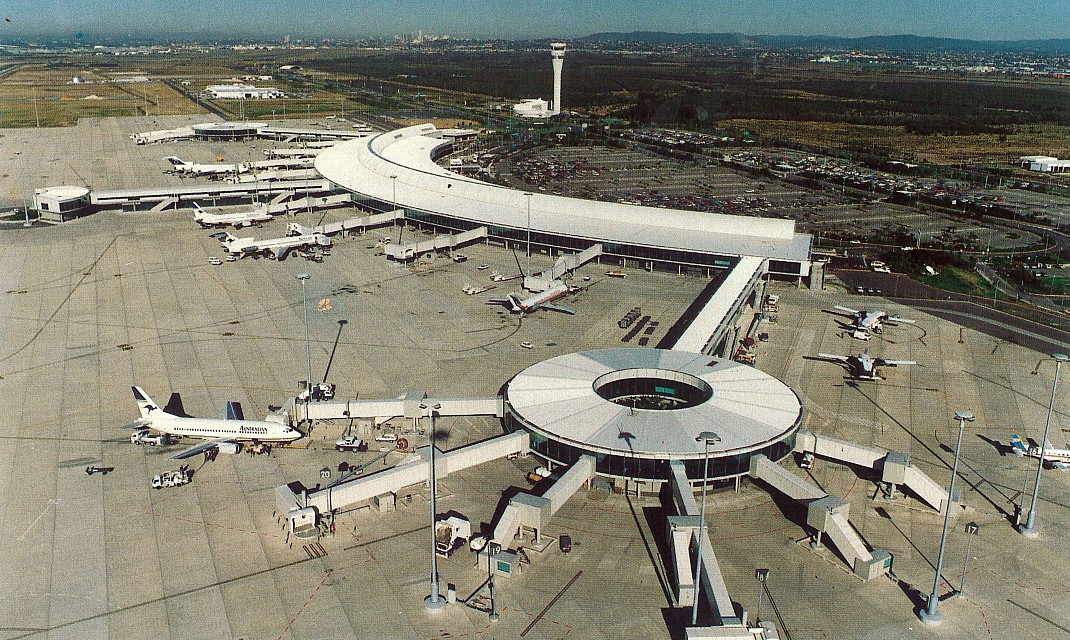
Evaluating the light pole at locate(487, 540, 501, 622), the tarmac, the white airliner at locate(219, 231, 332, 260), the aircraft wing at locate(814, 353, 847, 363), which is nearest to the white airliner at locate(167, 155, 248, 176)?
the white airliner at locate(219, 231, 332, 260)

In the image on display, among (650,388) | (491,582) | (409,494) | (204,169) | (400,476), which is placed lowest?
(409,494)

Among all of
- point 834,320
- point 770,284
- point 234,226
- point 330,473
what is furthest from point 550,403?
point 234,226

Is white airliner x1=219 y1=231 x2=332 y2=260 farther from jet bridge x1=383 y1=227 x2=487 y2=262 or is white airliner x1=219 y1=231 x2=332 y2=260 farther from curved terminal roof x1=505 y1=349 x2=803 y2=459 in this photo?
curved terminal roof x1=505 y1=349 x2=803 y2=459

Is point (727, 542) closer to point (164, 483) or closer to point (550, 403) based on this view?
point (550, 403)

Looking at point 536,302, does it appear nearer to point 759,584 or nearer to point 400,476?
point 400,476

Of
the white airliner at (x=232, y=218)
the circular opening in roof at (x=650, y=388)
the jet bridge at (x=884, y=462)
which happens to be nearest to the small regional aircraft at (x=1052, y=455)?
the jet bridge at (x=884, y=462)

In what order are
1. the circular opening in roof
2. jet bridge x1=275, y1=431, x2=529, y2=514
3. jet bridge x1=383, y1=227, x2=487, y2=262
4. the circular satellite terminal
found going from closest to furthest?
jet bridge x1=275, y1=431, x2=529, y2=514 < the circular satellite terminal < the circular opening in roof < jet bridge x1=383, y1=227, x2=487, y2=262

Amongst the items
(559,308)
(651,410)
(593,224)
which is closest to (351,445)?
(651,410)
